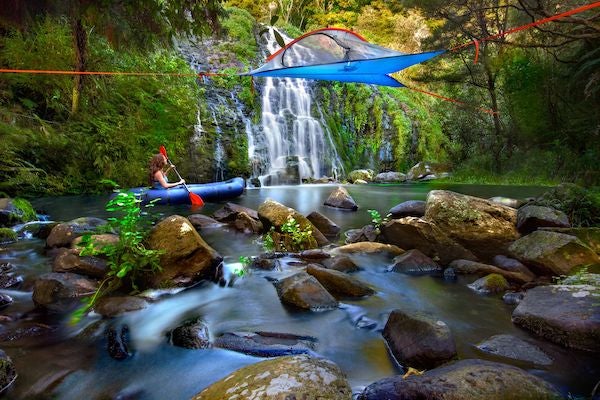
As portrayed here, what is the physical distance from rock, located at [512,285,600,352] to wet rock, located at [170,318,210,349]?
96.5 inches

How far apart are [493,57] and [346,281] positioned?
14.1 meters

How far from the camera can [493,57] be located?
46.7 feet

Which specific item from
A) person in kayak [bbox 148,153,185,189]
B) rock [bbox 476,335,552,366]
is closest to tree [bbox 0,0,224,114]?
rock [bbox 476,335,552,366]

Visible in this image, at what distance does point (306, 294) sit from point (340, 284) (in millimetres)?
432

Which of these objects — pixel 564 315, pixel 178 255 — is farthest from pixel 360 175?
pixel 564 315

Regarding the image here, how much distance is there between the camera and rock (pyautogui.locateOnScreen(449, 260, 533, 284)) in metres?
3.89

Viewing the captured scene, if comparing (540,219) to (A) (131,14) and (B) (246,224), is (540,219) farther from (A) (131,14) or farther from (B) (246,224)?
(A) (131,14)

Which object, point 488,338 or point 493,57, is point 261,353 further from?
point 493,57

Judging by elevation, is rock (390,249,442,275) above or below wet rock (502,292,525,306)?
above

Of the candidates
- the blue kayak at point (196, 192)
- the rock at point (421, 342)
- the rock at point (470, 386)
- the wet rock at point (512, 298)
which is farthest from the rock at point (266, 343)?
the blue kayak at point (196, 192)

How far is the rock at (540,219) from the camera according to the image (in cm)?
478

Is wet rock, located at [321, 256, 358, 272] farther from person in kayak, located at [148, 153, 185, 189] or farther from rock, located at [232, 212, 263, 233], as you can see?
person in kayak, located at [148, 153, 185, 189]

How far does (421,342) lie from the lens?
2.38m

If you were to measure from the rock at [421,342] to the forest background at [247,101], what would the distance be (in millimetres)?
2524
